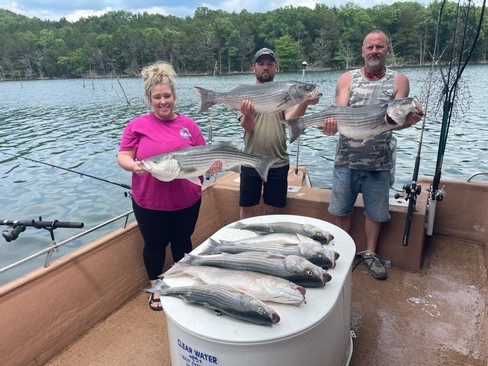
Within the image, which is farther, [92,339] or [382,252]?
[382,252]

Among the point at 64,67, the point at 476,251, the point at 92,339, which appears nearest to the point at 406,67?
the point at 476,251

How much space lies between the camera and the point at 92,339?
2920mm

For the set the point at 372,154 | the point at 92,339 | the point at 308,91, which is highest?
the point at 308,91

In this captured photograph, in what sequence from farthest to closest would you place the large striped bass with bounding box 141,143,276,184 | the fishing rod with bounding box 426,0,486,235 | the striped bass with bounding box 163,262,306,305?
the fishing rod with bounding box 426,0,486,235, the large striped bass with bounding box 141,143,276,184, the striped bass with bounding box 163,262,306,305

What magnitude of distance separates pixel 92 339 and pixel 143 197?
124cm

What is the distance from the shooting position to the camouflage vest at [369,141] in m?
3.19

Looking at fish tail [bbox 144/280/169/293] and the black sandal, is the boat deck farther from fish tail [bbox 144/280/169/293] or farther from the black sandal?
fish tail [bbox 144/280/169/293]

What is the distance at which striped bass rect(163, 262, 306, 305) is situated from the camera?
1799 mm

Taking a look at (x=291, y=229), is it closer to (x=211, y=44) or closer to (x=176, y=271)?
(x=176, y=271)

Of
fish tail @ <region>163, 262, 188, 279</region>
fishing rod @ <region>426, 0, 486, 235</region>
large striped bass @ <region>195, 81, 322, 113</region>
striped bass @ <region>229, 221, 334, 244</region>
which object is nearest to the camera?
fish tail @ <region>163, 262, 188, 279</region>

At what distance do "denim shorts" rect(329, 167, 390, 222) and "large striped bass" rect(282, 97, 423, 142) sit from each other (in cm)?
53

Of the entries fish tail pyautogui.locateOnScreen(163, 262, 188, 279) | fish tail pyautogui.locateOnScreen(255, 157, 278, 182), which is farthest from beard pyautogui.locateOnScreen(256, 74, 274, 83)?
fish tail pyautogui.locateOnScreen(163, 262, 188, 279)

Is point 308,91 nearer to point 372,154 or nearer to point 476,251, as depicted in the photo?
point 372,154

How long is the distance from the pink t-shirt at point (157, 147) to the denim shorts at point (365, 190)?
59.6 inches
